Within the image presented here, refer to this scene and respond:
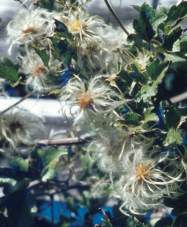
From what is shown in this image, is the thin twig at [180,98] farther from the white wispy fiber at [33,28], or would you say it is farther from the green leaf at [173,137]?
the white wispy fiber at [33,28]

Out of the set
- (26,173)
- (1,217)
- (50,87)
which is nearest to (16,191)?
(1,217)

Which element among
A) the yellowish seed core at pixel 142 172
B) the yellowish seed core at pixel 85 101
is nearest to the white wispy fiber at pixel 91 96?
the yellowish seed core at pixel 85 101

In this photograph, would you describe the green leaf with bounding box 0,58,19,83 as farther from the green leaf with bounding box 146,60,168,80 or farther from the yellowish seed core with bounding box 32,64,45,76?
the green leaf with bounding box 146,60,168,80

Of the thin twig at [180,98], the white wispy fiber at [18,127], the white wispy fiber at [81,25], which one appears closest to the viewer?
the thin twig at [180,98]

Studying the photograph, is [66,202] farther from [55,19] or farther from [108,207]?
[55,19]

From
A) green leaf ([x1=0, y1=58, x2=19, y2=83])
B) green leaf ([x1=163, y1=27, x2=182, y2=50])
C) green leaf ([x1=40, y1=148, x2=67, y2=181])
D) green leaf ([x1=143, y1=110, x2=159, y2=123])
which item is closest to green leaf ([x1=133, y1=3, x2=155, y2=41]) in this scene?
green leaf ([x1=163, y1=27, x2=182, y2=50])

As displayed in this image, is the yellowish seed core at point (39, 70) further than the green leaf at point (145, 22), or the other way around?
the yellowish seed core at point (39, 70)
